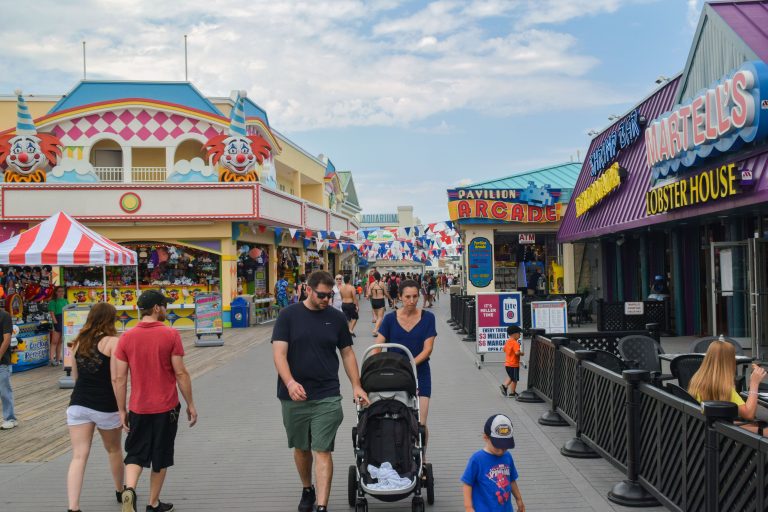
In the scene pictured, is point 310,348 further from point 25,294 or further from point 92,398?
point 25,294

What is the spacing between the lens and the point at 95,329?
5969mm

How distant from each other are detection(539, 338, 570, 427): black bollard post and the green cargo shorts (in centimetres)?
396

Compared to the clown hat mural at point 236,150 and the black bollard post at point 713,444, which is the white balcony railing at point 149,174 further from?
the black bollard post at point 713,444

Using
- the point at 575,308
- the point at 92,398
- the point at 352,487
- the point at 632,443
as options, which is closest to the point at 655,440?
the point at 632,443

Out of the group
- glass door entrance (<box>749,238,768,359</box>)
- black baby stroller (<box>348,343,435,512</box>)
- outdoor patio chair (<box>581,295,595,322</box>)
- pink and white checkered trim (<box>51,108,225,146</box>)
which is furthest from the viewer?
pink and white checkered trim (<box>51,108,225,146</box>)

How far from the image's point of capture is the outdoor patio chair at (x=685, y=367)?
778 centimetres

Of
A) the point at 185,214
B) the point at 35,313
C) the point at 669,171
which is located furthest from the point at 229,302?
the point at 669,171

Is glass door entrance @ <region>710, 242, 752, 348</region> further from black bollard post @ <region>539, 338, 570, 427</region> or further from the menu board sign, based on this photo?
the menu board sign

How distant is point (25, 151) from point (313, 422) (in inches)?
863

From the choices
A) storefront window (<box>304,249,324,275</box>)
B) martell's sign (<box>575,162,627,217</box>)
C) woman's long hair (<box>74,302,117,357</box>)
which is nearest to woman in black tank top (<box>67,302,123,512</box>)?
woman's long hair (<box>74,302,117,357</box>)

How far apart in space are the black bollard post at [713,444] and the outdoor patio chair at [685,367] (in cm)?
339

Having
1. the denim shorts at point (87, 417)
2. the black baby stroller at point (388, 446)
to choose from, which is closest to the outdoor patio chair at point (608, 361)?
the black baby stroller at point (388, 446)

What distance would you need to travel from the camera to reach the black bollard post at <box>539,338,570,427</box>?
8.77m

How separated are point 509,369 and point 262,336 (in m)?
11.8
